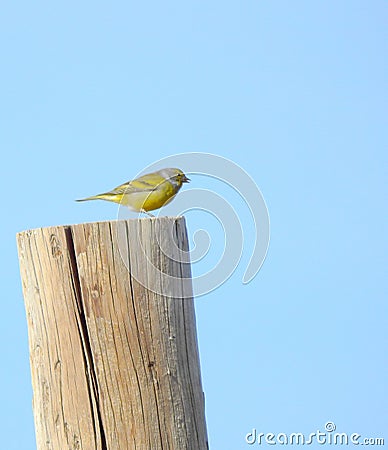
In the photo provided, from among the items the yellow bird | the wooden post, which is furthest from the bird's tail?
the wooden post

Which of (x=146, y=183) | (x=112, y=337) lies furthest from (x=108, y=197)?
(x=112, y=337)

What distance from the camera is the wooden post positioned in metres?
2.91

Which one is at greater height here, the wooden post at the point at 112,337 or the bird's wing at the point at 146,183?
the bird's wing at the point at 146,183

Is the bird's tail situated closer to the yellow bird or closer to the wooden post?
the yellow bird

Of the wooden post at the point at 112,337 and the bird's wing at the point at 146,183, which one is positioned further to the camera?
the bird's wing at the point at 146,183

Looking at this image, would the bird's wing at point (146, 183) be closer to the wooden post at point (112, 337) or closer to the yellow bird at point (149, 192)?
the yellow bird at point (149, 192)

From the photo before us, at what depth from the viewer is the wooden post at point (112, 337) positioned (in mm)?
2910

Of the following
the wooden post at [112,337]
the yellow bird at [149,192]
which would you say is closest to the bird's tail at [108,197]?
the yellow bird at [149,192]

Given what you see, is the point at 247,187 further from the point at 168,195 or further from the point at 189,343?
the point at 168,195

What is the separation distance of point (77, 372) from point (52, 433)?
314mm

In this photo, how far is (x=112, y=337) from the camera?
2924 millimetres

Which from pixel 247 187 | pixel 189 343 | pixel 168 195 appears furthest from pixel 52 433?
pixel 168 195

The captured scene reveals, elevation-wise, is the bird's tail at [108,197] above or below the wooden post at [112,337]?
above

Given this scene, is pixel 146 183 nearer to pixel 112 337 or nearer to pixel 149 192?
pixel 149 192
